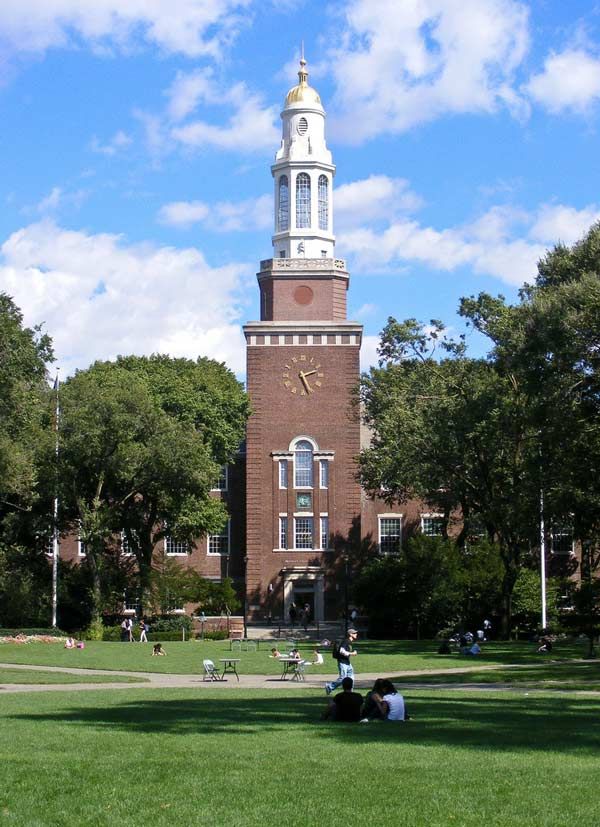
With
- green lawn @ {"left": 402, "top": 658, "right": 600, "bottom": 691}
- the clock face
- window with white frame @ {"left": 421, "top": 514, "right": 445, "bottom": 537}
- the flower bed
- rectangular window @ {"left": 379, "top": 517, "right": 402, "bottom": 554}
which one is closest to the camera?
green lawn @ {"left": 402, "top": 658, "right": 600, "bottom": 691}

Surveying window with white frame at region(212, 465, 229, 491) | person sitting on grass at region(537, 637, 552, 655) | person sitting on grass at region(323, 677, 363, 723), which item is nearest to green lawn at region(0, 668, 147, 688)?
person sitting on grass at region(323, 677, 363, 723)

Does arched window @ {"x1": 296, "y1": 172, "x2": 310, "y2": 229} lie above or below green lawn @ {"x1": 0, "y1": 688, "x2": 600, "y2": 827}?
above

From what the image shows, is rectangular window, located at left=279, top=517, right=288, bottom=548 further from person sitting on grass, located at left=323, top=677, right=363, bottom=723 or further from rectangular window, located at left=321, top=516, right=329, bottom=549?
person sitting on grass, located at left=323, top=677, right=363, bottom=723

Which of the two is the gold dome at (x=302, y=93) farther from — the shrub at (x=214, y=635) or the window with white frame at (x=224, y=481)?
the shrub at (x=214, y=635)

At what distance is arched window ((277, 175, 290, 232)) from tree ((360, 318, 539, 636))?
2367 centimetres

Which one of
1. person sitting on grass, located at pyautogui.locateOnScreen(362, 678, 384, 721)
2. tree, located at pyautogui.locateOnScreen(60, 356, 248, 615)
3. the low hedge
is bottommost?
the low hedge

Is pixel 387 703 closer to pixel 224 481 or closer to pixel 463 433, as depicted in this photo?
pixel 463 433

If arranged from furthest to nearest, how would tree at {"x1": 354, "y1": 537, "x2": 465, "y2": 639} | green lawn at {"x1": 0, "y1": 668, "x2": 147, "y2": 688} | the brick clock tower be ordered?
the brick clock tower < tree at {"x1": 354, "y1": 537, "x2": 465, "y2": 639} < green lawn at {"x1": 0, "y1": 668, "x2": 147, "y2": 688}

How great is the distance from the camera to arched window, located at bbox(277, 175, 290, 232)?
76812mm

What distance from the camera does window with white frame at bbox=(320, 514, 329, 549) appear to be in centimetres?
7312

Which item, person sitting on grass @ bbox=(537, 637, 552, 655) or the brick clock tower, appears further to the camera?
the brick clock tower

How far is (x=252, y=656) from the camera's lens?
144 feet

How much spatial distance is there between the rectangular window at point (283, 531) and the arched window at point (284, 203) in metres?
19.1

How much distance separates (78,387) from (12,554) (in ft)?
33.4
